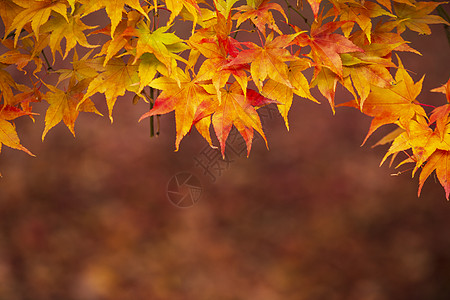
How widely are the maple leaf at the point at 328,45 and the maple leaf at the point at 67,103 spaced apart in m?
0.30

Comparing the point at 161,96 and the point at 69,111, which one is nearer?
the point at 161,96

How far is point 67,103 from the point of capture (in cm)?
57

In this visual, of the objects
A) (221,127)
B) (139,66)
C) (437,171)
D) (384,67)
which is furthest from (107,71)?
(437,171)

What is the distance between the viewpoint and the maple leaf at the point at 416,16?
22.7 inches

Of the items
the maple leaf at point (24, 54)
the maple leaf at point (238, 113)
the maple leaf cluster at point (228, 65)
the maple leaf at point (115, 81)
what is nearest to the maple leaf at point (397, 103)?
the maple leaf cluster at point (228, 65)

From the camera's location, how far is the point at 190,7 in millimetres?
448

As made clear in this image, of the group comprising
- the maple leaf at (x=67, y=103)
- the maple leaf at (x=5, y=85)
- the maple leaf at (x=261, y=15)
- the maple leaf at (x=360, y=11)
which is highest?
the maple leaf at (x=261, y=15)

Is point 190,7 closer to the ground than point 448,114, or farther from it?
farther from it

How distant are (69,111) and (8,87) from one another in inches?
3.6

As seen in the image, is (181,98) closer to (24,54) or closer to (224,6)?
(224,6)

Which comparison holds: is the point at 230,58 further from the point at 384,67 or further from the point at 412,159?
the point at 412,159

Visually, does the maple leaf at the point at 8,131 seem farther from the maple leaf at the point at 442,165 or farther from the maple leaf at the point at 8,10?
the maple leaf at the point at 442,165

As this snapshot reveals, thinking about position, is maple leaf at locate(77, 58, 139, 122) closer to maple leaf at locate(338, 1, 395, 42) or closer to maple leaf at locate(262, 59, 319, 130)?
maple leaf at locate(262, 59, 319, 130)

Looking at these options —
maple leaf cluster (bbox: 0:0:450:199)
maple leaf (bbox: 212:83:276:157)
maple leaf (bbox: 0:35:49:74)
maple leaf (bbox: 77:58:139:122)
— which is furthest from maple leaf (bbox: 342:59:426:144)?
maple leaf (bbox: 0:35:49:74)
